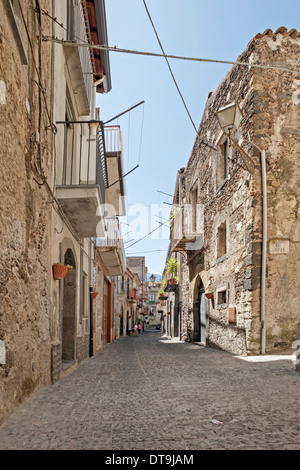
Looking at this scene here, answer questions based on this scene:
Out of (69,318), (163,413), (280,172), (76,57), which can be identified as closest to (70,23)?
(76,57)

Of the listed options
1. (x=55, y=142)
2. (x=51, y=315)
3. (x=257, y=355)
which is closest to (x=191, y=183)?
(x=257, y=355)

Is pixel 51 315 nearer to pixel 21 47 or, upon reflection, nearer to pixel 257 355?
pixel 21 47

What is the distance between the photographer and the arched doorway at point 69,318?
7543mm

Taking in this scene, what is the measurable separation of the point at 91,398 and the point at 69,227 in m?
3.70

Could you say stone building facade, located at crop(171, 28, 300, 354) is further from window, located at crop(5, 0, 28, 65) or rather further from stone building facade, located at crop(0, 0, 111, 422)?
window, located at crop(5, 0, 28, 65)

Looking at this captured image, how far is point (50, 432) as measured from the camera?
3.02 metres

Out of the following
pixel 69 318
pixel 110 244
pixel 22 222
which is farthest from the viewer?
pixel 110 244

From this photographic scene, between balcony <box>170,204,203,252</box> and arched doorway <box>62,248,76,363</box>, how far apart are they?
6.54m

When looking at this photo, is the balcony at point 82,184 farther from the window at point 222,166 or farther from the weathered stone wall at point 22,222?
the window at point 222,166

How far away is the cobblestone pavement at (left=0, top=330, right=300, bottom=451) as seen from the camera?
2.74 meters

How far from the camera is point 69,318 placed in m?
7.61

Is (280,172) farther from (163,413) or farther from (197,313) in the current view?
(197,313)
